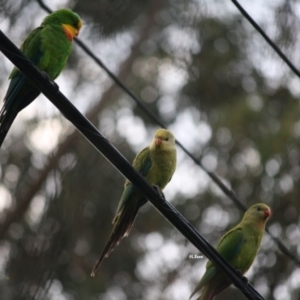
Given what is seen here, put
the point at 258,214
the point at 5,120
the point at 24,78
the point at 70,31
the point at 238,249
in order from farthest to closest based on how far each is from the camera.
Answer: the point at 258,214
the point at 238,249
the point at 70,31
the point at 24,78
the point at 5,120

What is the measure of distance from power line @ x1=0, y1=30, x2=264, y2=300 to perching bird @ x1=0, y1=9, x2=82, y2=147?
32.8 inches

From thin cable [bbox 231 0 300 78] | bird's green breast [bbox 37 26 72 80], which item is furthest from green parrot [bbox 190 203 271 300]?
bird's green breast [bbox 37 26 72 80]

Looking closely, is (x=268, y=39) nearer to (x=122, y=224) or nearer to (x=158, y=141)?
(x=158, y=141)

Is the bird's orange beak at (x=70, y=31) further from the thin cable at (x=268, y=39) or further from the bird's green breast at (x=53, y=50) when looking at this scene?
the thin cable at (x=268, y=39)

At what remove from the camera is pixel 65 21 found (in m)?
5.13

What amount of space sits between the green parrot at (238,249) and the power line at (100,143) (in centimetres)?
117

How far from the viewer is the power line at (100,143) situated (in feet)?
10.9

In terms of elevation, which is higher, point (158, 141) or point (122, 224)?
point (158, 141)

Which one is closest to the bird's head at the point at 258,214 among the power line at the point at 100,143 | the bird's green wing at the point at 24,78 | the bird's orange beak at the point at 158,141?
the bird's orange beak at the point at 158,141

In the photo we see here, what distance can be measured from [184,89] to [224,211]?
2036 mm

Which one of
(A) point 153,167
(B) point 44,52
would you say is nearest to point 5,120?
(B) point 44,52

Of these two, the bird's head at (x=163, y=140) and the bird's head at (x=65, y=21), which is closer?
the bird's head at (x=65, y=21)

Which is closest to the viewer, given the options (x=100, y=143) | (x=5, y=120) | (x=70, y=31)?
(x=100, y=143)

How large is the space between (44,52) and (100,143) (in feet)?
4.83
